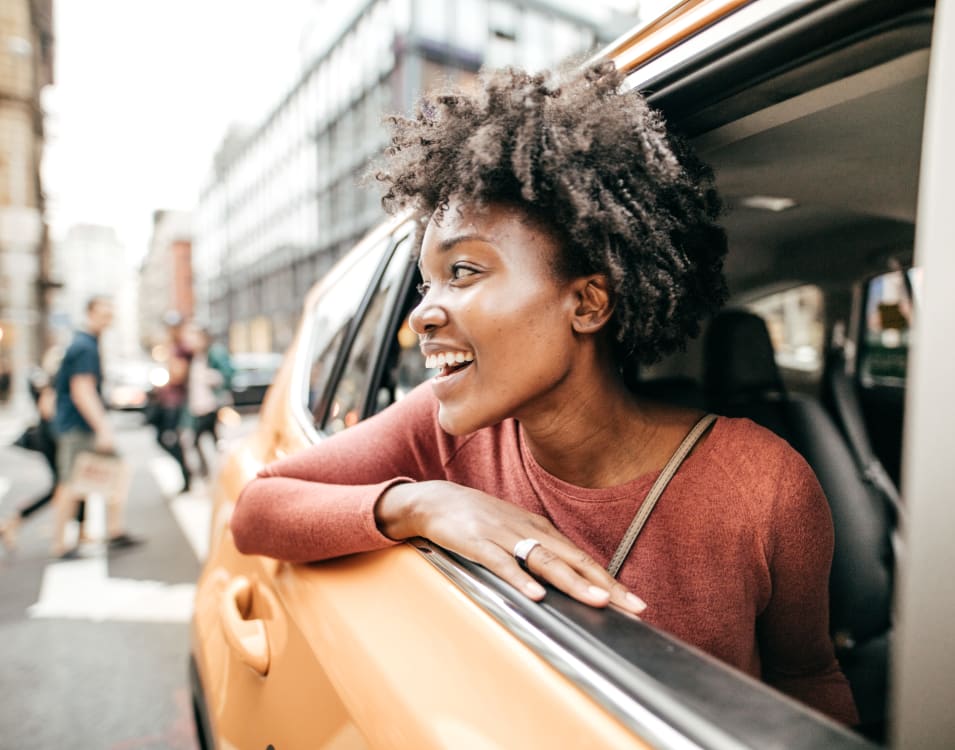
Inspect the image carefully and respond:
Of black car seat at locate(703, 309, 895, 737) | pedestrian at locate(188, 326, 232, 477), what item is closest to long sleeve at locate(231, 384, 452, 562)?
black car seat at locate(703, 309, 895, 737)

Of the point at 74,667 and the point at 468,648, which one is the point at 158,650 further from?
the point at 468,648

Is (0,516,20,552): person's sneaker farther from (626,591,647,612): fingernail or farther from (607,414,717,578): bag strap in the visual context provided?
(626,591,647,612): fingernail

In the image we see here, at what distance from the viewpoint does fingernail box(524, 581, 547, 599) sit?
36.2 inches

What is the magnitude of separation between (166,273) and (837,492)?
89.9 metres

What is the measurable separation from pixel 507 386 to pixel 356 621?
0.46 m

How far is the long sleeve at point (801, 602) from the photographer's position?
3.71ft

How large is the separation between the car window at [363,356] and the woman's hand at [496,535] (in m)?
0.92

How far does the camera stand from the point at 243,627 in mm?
1430

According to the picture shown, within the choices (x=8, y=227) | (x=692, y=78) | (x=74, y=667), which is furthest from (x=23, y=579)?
(x=8, y=227)

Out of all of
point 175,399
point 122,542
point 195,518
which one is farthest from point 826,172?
point 175,399

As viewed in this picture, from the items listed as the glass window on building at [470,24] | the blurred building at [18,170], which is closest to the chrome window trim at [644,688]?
the blurred building at [18,170]

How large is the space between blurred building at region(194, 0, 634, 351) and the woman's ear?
698 inches

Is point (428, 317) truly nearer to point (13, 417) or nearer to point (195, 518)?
point (195, 518)

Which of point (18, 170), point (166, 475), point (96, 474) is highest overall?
point (18, 170)
